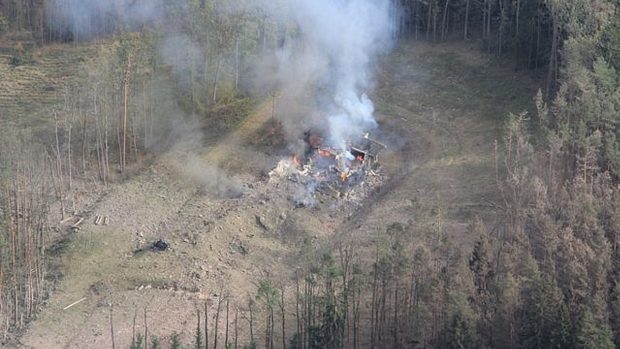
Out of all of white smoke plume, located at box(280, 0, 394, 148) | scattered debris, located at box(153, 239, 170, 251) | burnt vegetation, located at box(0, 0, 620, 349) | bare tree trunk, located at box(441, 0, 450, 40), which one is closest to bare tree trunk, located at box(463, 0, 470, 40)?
burnt vegetation, located at box(0, 0, 620, 349)

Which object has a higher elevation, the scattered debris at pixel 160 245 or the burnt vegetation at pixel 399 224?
the burnt vegetation at pixel 399 224

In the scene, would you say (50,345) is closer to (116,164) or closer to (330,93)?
(116,164)

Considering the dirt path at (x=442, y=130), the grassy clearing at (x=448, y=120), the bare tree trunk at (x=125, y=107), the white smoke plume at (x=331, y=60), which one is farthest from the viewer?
the white smoke plume at (x=331, y=60)

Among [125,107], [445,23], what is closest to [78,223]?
[125,107]

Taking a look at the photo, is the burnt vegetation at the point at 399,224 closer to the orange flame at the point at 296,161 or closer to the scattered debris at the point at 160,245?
the scattered debris at the point at 160,245

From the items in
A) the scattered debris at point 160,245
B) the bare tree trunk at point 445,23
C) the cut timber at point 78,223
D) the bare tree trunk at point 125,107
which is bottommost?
the scattered debris at point 160,245

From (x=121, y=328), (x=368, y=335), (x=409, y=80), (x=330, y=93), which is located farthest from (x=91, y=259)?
(x=409, y=80)

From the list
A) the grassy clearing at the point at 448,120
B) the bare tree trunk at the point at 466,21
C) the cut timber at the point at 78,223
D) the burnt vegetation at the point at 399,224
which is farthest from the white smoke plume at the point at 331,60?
the cut timber at the point at 78,223

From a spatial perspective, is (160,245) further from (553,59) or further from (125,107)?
(553,59)
